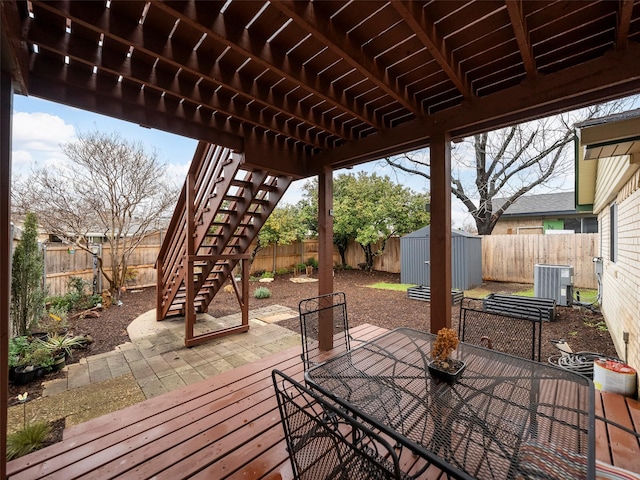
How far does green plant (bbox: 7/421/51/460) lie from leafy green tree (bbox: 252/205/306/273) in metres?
7.32

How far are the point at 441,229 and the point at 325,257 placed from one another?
1.48 meters

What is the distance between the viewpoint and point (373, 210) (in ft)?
33.3

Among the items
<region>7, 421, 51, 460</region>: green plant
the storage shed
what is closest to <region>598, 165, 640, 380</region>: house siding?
the storage shed

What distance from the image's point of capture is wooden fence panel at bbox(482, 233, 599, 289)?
A: 699 centimetres

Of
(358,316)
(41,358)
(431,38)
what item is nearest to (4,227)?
(431,38)

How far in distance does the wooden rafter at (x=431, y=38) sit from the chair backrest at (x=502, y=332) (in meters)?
1.68

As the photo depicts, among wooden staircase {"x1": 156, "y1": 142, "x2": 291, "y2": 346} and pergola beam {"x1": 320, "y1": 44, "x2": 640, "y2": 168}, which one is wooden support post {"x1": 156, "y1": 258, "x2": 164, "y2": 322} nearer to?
wooden staircase {"x1": 156, "y1": 142, "x2": 291, "y2": 346}

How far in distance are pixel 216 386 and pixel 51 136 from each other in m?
11.4

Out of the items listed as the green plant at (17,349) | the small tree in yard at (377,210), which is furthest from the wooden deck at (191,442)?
the small tree in yard at (377,210)

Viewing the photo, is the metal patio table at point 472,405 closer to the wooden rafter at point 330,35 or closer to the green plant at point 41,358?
the wooden rafter at point 330,35

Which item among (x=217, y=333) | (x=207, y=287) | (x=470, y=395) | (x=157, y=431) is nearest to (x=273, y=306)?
(x=207, y=287)

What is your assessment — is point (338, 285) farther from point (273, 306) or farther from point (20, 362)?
point (20, 362)

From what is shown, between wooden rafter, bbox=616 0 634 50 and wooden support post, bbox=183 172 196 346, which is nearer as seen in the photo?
wooden rafter, bbox=616 0 634 50

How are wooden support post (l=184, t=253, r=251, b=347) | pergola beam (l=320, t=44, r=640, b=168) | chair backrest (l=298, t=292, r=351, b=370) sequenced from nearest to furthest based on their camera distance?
1. pergola beam (l=320, t=44, r=640, b=168)
2. chair backrest (l=298, t=292, r=351, b=370)
3. wooden support post (l=184, t=253, r=251, b=347)
